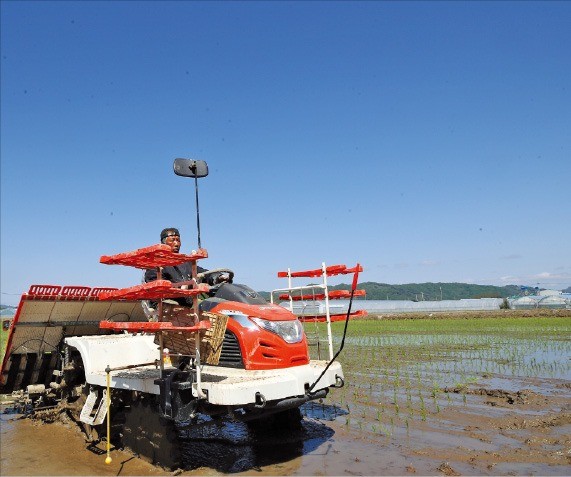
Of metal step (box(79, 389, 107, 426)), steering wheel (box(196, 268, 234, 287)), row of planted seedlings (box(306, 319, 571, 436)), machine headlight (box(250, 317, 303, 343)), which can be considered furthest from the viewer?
row of planted seedlings (box(306, 319, 571, 436))

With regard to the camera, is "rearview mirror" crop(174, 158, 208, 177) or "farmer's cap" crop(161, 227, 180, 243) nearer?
"rearview mirror" crop(174, 158, 208, 177)

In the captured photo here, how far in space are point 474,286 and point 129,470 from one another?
188 m

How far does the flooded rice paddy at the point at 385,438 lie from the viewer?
476 cm

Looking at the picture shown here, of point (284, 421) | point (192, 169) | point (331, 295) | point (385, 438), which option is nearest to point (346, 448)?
point (385, 438)

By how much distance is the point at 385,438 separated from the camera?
561 centimetres

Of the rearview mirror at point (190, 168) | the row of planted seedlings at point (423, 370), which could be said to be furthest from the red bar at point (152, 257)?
the row of planted seedlings at point (423, 370)

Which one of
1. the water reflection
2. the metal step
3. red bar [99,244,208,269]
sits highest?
red bar [99,244,208,269]

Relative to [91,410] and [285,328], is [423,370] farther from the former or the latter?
[91,410]

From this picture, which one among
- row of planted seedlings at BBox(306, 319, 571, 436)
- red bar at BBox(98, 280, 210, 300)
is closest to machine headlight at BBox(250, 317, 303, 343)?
red bar at BBox(98, 280, 210, 300)

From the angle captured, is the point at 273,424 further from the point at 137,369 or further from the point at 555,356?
the point at 555,356

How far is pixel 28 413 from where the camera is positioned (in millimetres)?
7398

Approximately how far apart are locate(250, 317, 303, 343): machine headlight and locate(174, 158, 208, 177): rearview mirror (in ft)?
6.42

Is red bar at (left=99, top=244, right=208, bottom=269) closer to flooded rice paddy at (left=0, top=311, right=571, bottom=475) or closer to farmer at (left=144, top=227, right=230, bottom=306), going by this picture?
farmer at (left=144, top=227, right=230, bottom=306)

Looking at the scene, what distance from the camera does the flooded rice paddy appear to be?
4758mm
